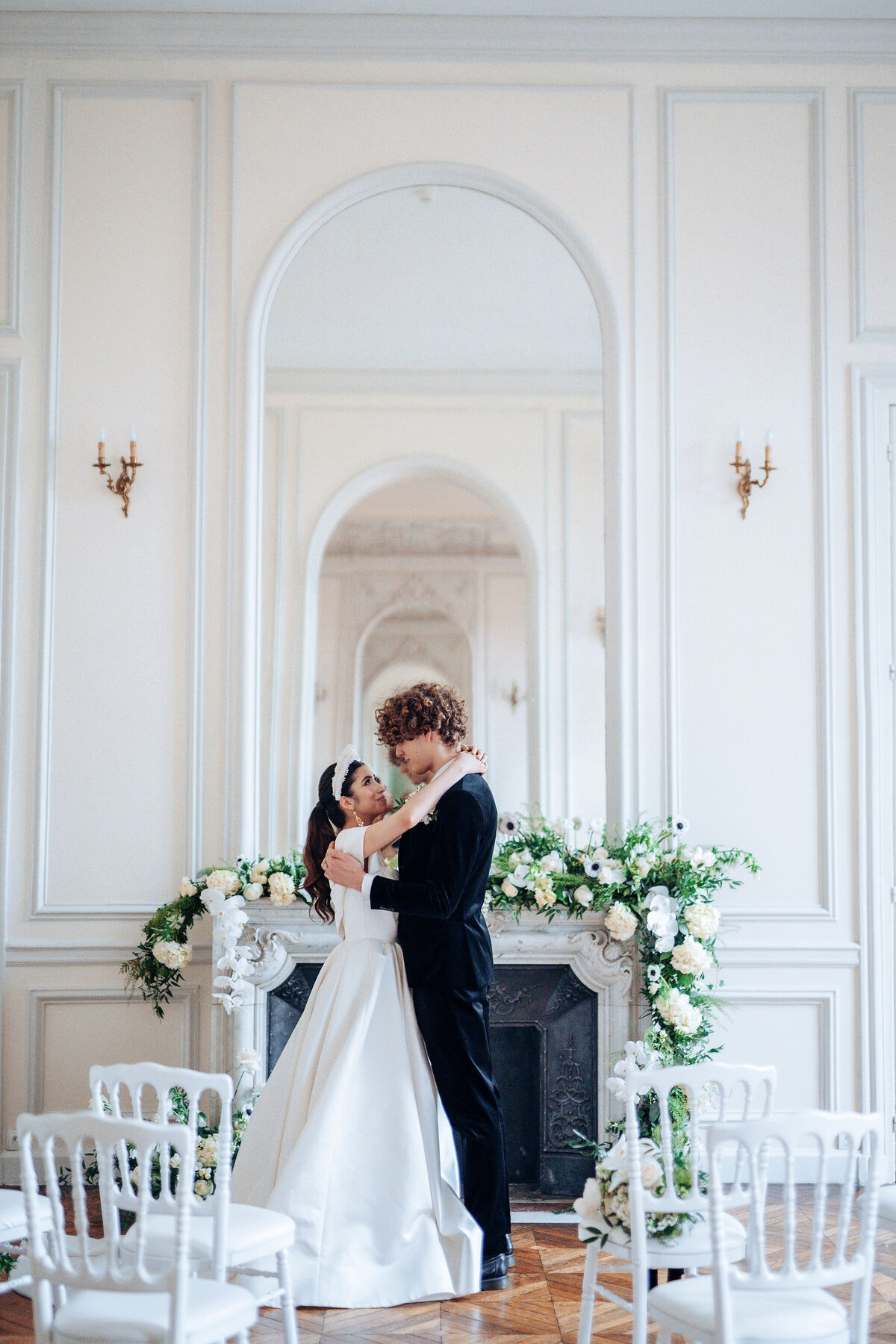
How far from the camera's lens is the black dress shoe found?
341 centimetres

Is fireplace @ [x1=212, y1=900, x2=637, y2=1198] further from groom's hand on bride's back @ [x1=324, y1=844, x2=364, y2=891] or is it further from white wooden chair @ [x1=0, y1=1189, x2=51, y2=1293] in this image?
white wooden chair @ [x1=0, y1=1189, x2=51, y2=1293]

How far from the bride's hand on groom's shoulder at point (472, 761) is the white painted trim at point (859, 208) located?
2.50m

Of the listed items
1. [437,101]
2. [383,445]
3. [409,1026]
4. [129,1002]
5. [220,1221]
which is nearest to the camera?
[220,1221]

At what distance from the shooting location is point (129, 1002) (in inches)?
177

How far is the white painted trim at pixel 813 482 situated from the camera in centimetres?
461

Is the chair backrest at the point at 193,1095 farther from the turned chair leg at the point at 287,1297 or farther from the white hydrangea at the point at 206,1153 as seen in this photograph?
the white hydrangea at the point at 206,1153

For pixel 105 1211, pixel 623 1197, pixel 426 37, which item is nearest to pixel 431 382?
pixel 426 37

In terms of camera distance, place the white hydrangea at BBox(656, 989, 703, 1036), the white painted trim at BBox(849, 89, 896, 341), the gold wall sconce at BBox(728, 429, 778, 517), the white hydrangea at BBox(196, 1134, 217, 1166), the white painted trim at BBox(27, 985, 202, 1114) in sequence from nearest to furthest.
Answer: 1. the white hydrangea at BBox(196, 1134, 217, 1166)
2. the white hydrangea at BBox(656, 989, 703, 1036)
3. the white painted trim at BBox(27, 985, 202, 1114)
4. the gold wall sconce at BBox(728, 429, 778, 517)
5. the white painted trim at BBox(849, 89, 896, 341)

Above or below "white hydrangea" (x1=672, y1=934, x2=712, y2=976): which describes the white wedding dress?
below

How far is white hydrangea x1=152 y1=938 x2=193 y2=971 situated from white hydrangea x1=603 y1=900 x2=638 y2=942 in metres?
1.51

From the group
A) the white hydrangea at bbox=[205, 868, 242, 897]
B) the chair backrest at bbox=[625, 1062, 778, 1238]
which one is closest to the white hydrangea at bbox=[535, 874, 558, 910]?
the white hydrangea at bbox=[205, 868, 242, 897]

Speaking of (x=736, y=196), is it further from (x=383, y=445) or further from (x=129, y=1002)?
(x=129, y=1002)

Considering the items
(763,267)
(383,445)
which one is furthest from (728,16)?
(383,445)

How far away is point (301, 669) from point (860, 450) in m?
2.43
